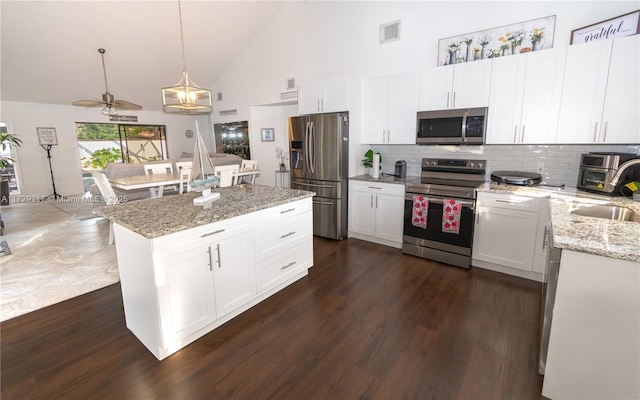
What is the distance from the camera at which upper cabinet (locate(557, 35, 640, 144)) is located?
2.59 meters

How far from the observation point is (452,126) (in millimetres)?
3492

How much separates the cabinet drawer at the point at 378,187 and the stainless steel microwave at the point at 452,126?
0.64 meters

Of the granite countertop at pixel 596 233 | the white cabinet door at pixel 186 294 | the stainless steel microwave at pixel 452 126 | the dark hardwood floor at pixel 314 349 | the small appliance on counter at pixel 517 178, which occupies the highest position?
→ the stainless steel microwave at pixel 452 126

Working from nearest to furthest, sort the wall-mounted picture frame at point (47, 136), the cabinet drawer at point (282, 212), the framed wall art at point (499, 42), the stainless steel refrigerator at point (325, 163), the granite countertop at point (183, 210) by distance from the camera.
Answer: the granite countertop at point (183, 210) < the cabinet drawer at point (282, 212) < the framed wall art at point (499, 42) < the stainless steel refrigerator at point (325, 163) < the wall-mounted picture frame at point (47, 136)

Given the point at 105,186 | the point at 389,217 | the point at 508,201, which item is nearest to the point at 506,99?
the point at 508,201

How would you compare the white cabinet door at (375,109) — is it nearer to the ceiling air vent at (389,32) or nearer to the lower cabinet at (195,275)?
the ceiling air vent at (389,32)

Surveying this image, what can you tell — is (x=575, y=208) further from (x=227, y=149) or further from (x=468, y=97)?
(x=227, y=149)

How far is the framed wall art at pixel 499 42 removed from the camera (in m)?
3.23

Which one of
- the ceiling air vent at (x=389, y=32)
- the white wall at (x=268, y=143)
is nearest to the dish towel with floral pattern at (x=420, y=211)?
the ceiling air vent at (x=389, y=32)

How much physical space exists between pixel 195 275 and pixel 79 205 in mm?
6407

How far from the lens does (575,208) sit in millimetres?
2289

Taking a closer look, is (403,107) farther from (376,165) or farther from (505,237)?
(505,237)

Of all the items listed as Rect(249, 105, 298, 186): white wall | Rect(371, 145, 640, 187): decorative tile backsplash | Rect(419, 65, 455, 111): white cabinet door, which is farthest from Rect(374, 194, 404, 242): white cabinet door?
Rect(249, 105, 298, 186): white wall

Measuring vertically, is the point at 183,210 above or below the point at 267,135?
below
